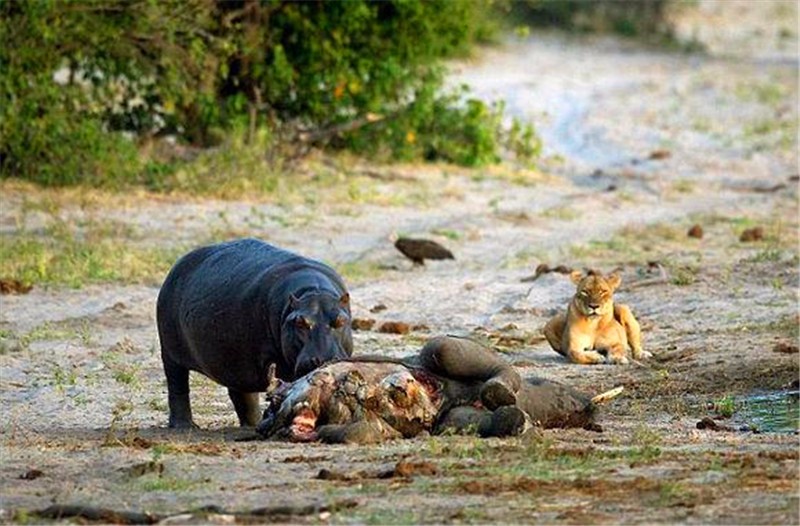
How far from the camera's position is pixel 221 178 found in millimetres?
17391

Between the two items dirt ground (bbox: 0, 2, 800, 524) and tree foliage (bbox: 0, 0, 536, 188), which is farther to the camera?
tree foliage (bbox: 0, 0, 536, 188)

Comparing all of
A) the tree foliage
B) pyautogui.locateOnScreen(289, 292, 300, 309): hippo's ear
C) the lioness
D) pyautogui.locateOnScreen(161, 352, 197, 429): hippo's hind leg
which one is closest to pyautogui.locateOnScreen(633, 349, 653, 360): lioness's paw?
the lioness

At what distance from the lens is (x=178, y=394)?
29.6ft

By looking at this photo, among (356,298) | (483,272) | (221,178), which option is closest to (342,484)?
(356,298)

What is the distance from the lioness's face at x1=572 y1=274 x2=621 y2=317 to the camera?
11125 millimetres

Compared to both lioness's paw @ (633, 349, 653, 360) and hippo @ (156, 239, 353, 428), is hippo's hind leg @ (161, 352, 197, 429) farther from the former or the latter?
lioness's paw @ (633, 349, 653, 360)

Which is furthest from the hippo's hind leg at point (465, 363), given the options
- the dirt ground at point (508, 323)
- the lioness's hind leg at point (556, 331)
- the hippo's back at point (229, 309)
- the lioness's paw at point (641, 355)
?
the lioness's hind leg at point (556, 331)

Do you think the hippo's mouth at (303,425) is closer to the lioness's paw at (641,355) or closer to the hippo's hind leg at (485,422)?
the hippo's hind leg at (485,422)

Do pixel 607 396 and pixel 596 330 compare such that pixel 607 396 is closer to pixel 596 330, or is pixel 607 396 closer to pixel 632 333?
pixel 596 330

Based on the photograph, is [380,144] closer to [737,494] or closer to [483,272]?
[483,272]

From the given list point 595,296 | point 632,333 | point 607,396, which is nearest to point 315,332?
point 607,396

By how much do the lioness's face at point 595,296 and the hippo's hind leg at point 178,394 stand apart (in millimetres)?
2895

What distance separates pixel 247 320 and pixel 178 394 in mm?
736

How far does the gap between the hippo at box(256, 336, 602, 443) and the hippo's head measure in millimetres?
182
